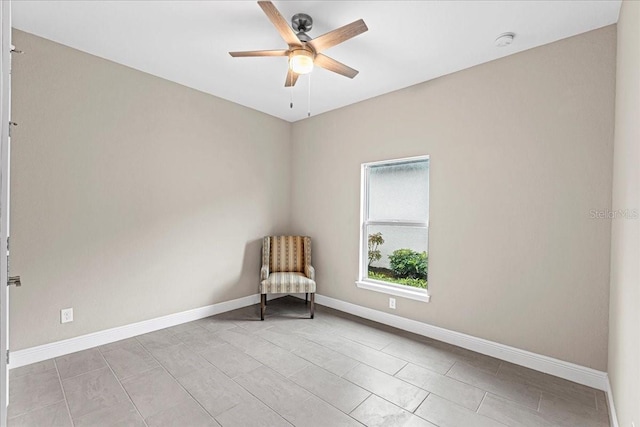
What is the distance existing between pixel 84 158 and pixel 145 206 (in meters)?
0.67

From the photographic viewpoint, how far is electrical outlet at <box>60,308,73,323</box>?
262 centimetres

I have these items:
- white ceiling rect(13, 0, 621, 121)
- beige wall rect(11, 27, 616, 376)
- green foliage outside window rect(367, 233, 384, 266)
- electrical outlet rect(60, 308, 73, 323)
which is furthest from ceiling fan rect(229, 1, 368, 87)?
electrical outlet rect(60, 308, 73, 323)

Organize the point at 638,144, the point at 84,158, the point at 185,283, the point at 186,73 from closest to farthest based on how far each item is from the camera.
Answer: the point at 638,144 → the point at 84,158 → the point at 186,73 → the point at 185,283

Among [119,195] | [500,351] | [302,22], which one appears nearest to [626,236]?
[500,351]

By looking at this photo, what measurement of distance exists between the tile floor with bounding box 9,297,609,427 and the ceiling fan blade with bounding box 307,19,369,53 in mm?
2486

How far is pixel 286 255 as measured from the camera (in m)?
4.16

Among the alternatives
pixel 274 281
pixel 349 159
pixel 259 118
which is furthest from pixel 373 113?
pixel 274 281

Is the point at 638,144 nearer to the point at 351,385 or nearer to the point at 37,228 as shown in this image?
the point at 351,385

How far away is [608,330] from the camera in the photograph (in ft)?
7.17

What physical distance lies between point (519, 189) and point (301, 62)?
2.10 meters

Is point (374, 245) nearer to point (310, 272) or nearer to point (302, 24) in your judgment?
point (310, 272)

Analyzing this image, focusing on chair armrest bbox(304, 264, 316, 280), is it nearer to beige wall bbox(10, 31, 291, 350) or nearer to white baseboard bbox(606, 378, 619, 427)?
beige wall bbox(10, 31, 291, 350)

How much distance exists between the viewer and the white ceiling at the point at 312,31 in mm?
2080

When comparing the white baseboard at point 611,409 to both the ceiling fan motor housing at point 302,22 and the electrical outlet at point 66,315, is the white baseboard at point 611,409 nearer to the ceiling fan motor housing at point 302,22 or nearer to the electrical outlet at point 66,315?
the ceiling fan motor housing at point 302,22
